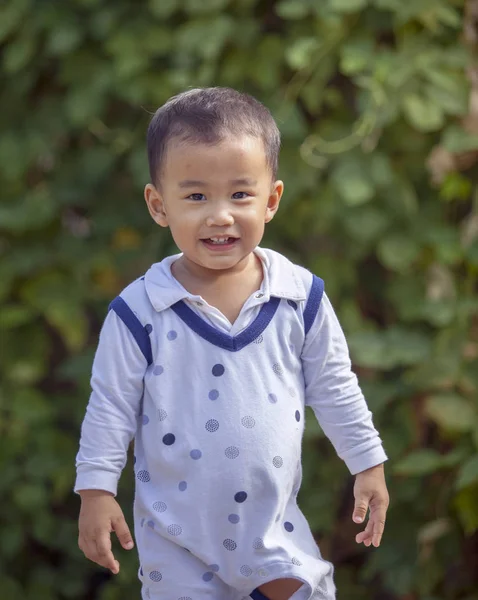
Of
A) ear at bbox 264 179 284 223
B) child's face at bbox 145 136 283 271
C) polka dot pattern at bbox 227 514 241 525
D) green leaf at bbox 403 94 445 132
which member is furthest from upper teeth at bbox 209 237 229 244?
green leaf at bbox 403 94 445 132

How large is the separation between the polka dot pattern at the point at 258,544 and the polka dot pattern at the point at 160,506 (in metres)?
0.14

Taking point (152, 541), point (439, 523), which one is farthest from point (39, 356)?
point (152, 541)

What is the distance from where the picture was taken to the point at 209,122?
1564 millimetres

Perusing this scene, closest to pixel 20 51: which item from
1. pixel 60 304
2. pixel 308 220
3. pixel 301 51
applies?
pixel 60 304

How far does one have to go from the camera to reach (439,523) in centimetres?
270

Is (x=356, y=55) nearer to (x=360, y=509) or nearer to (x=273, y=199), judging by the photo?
(x=273, y=199)

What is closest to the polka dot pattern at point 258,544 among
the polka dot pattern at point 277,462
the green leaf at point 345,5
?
the polka dot pattern at point 277,462

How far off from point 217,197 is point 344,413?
0.41 metres

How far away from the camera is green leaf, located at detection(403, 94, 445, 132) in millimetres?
2586

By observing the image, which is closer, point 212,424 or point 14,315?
point 212,424

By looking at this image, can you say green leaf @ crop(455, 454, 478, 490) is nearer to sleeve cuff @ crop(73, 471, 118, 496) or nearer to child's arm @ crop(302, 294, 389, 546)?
child's arm @ crop(302, 294, 389, 546)

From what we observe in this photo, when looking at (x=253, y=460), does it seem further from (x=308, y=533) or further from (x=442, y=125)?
(x=442, y=125)

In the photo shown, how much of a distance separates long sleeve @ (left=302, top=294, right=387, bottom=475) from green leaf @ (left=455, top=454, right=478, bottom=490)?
33.1 inches

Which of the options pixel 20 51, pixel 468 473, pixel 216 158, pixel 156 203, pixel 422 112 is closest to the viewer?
pixel 216 158
